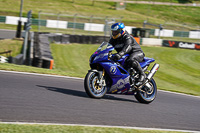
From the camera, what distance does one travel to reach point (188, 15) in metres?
63.1

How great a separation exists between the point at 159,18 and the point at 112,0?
586 inches

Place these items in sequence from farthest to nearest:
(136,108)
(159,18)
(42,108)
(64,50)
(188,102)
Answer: (159,18)
(64,50)
(188,102)
(136,108)
(42,108)

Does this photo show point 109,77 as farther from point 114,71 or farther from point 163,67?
point 163,67

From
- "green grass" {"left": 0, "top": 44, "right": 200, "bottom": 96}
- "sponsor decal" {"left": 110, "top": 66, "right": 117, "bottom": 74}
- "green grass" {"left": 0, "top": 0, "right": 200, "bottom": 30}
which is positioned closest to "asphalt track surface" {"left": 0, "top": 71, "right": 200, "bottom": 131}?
"sponsor decal" {"left": 110, "top": 66, "right": 117, "bottom": 74}

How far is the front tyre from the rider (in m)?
0.70

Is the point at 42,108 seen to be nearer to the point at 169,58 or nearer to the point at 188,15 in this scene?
the point at 169,58

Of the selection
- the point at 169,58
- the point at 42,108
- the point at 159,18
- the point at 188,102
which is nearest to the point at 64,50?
the point at 169,58

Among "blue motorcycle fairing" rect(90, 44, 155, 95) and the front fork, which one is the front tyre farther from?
"blue motorcycle fairing" rect(90, 44, 155, 95)

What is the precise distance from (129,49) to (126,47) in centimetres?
12

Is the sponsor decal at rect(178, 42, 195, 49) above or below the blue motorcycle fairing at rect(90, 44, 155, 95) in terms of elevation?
below

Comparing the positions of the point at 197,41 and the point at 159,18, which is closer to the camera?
the point at 197,41

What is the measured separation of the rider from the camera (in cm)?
746

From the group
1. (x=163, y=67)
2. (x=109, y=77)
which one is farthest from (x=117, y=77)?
(x=163, y=67)

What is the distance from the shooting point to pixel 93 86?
23.8 ft
